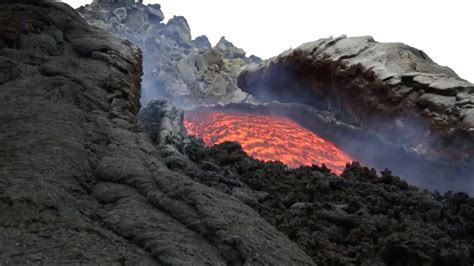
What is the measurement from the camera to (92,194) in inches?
155

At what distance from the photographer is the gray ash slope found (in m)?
3.15

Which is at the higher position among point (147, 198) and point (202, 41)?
point (202, 41)

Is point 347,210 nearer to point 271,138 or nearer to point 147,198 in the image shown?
point 147,198

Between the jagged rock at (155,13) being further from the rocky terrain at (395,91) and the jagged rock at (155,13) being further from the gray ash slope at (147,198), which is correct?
the gray ash slope at (147,198)

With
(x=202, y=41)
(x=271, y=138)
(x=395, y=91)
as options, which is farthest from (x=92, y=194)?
(x=202, y=41)

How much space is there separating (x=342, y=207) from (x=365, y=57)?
749cm

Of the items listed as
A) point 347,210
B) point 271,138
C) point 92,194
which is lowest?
point 92,194

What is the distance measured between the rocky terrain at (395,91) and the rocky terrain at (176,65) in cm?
1996

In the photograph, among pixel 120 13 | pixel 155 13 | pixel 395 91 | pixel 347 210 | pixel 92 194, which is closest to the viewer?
pixel 92 194

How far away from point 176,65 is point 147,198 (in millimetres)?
38313

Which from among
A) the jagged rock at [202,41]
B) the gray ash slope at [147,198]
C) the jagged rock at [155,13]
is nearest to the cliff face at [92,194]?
the gray ash slope at [147,198]

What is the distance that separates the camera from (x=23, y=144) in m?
4.30

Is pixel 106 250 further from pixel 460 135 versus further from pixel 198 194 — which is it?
pixel 460 135

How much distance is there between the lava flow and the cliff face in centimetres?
883
